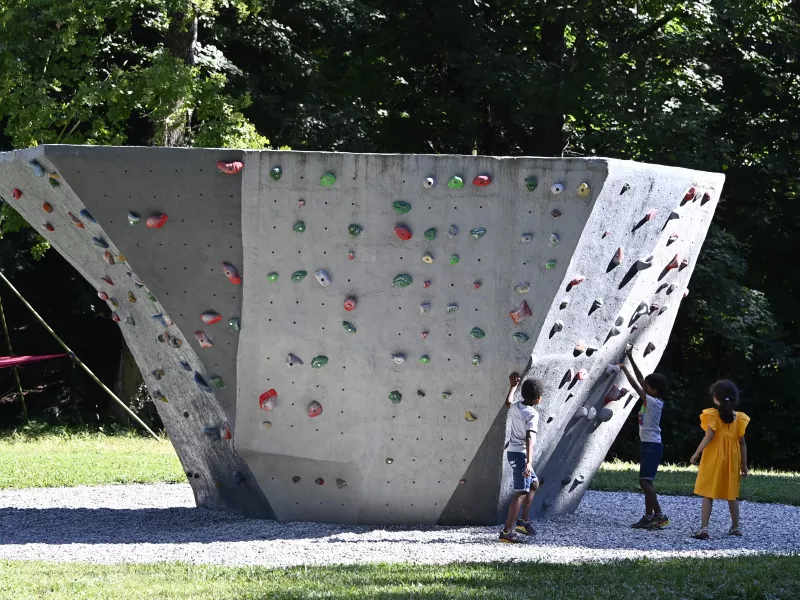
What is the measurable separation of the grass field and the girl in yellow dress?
328 cm

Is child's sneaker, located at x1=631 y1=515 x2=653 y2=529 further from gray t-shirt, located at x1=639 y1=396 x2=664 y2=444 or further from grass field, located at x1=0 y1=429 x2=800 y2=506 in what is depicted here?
grass field, located at x1=0 y1=429 x2=800 y2=506

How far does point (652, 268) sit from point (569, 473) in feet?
6.65

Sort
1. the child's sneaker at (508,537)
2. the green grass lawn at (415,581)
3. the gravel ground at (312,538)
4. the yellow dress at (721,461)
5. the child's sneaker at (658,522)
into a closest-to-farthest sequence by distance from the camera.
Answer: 1. the green grass lawn at (415,581)
2. the gravel ground at (312,538)
3. the child's sneaker at (508,537)
4. the yellow dress at (721,461)
5. the child's sneaker at (658,522)

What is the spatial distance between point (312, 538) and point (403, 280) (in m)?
2.12

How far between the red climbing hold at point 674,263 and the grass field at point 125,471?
3.91m

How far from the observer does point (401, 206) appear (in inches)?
323

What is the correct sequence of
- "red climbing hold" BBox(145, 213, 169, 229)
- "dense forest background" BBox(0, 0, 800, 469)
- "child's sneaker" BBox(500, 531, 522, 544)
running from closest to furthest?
"red climbing hold" BBox(145, 213, 169, 229) → "child's sneaker" BBox(500, 531, 522, 544) → "dense forest background" BBox(0, 0, 800, 469)

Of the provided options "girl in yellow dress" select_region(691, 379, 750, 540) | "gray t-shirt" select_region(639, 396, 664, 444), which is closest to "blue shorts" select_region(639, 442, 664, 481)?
"gray t-shirt" select_region(639, 396, 664, 444)

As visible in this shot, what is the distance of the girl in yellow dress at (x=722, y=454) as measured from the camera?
920 centimetres

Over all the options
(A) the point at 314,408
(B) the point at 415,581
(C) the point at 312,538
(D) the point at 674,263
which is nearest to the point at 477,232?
(A) the point at 314,408

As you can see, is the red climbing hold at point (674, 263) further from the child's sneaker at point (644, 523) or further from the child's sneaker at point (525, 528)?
the child's sneaker at point (525, 528)

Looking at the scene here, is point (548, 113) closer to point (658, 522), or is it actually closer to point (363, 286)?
point (658, 522)

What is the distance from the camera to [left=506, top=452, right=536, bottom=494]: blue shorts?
841cm

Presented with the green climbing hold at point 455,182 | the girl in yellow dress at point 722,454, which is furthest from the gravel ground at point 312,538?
the green climbing hold at point 455,182
